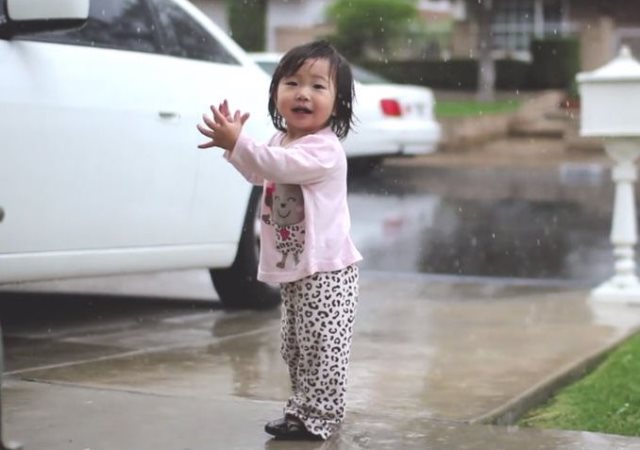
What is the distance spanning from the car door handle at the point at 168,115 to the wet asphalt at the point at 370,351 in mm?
1029

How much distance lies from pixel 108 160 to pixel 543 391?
7.09 ft

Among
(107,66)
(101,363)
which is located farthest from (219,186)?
(101,363)

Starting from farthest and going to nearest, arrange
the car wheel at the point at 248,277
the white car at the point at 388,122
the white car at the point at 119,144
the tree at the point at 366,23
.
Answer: the tree at the point at 366,23 → the white car at the point at 388,122 → the car wheel at the point at 248,277 → the white car at the point at 119,144

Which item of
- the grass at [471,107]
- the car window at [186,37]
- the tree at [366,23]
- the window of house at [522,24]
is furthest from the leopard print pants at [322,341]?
the window of house at [522,24]

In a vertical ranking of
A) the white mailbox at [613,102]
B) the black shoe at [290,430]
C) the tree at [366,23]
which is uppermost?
the tree at [366,23]

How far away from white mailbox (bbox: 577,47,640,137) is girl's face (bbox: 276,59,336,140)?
13.3ft

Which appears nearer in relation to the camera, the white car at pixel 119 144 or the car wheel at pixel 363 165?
the white car at pixel 119 144

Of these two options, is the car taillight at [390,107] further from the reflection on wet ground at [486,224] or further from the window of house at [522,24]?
the window of house at [522,24]

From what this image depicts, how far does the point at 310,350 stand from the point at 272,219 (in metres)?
0.43

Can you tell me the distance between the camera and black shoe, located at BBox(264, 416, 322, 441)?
4.50 m

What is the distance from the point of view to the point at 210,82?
709 centimetres

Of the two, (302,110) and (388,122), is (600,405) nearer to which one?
(302,110)

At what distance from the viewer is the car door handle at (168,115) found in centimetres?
664

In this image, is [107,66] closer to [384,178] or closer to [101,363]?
[101,363]
